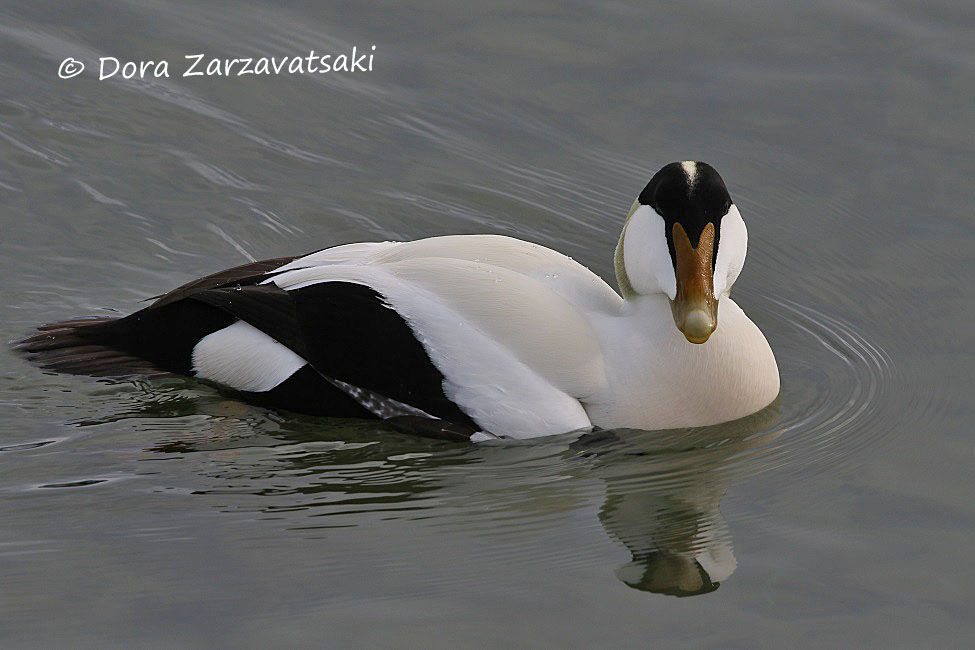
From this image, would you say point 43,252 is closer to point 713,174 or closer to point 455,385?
point 455,385

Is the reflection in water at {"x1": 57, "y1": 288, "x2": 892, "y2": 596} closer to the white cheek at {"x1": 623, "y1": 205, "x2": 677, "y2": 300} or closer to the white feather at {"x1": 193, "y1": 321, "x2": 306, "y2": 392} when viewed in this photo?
the white feather at {"x1": 193, "y1": 321, "x2": 306, "y2": 392}

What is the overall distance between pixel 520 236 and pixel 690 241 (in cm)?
194

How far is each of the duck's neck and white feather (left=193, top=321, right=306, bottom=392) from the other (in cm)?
104

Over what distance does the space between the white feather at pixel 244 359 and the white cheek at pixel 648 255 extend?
114 cm

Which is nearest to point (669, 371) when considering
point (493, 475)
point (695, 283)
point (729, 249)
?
point (695, 283)

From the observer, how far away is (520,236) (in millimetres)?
6508

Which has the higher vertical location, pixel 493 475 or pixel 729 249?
pixel 729 249

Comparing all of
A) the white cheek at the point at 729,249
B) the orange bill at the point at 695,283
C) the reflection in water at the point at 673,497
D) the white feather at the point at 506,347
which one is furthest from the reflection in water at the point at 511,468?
the white cheek at the point at 729,249

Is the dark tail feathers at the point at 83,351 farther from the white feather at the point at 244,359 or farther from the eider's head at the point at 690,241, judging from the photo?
the eider's head at the point at 690,241

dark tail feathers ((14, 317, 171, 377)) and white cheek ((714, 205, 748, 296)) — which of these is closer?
white cheek ((714, 205, 748, 296))

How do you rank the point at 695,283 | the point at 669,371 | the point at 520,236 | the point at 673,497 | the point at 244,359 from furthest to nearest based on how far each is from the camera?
the point at 520,236 → the point at 244,359 → the point at 669,371 → the point at 695,283 → the point at 673,497

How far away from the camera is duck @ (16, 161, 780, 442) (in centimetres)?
467

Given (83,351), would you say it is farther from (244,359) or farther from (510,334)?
(510,334)

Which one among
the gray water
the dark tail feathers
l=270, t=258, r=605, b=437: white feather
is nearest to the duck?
l=270, t=258, r=605, b=437: white feather
